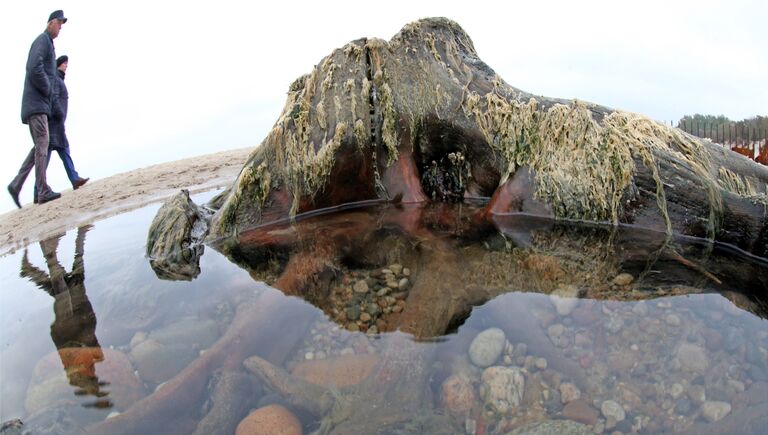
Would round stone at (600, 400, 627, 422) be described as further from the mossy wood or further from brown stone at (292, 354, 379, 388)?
the mossy wood

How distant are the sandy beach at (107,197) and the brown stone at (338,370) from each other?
204 inches

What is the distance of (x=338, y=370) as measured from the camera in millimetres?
2607

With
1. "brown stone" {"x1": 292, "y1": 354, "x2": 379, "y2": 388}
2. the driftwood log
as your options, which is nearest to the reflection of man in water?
the driftwood log

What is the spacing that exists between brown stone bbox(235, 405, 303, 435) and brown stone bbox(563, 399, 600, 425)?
1.28m

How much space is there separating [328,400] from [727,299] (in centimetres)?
263

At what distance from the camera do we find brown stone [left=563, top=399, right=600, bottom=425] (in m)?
2.11

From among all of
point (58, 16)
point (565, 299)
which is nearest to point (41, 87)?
point (58, 16)

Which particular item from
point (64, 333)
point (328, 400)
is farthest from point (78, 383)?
point (328, 400)

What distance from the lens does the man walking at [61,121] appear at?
746cm

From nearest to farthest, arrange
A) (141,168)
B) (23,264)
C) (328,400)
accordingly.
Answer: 1. (328,400)
2. (23,264)
3. (141,168)

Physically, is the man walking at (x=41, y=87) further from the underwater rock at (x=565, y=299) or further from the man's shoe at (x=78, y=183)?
the underwater rock at (x=565, y=299)

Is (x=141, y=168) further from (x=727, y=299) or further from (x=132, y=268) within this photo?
(x=727, y=299)

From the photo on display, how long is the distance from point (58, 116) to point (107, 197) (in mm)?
1497

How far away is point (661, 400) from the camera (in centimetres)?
219
